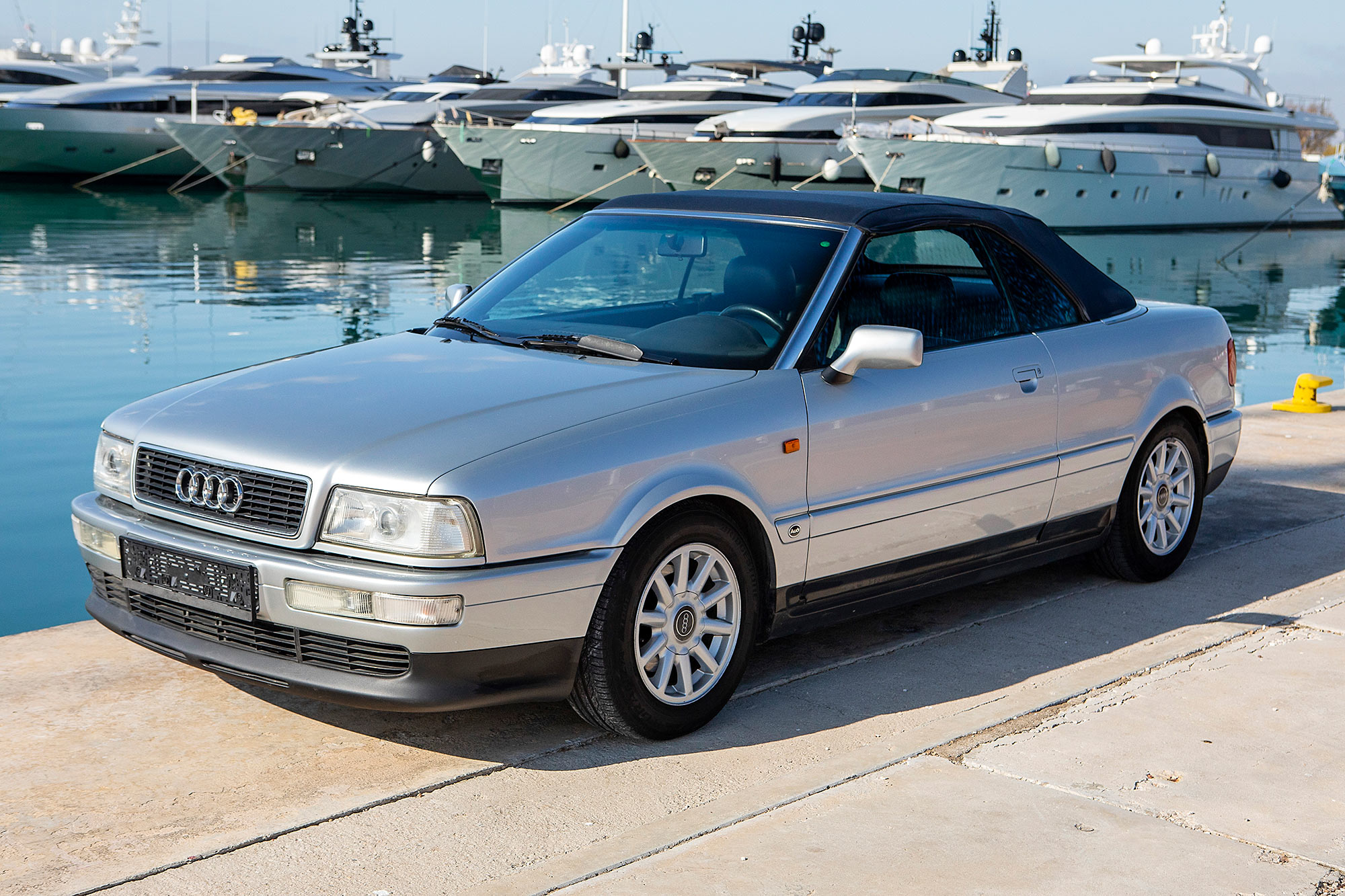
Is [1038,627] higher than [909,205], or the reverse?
[909,205]

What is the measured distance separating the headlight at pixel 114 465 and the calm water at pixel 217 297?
2.11m

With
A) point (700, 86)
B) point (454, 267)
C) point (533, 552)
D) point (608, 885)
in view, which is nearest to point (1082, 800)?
point (608, 885)

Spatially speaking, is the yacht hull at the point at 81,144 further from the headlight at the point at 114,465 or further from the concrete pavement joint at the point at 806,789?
the concrete pavement joint at the point at 806,789

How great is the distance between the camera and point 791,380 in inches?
170

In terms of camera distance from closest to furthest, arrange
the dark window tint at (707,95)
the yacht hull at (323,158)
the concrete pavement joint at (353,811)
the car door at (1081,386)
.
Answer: the concrete pavement joint at (353,811)
the car door at (1081,386)
the dark window tint at (707,95)
the yacht hull at (323,158)

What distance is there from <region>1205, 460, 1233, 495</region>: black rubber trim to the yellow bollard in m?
4.07

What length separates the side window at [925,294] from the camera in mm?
4648

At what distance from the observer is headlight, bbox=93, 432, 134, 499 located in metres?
4.06

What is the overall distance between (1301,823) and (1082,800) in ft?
1.70

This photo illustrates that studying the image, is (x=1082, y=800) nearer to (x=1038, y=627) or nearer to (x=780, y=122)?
(x=1038, y=627)

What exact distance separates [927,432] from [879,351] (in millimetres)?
485

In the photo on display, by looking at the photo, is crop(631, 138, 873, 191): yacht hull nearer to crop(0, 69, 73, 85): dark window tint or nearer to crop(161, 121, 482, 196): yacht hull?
crop(161, 121, 482, 196): yacht hull

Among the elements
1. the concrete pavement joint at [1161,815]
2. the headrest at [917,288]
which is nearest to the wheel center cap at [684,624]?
the concrete pavement joint at [1161,815]

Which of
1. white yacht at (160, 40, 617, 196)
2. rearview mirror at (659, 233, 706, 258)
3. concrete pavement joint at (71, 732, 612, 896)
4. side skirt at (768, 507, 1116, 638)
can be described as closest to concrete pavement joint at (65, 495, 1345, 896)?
concrete pavement joint at (71, 732, 612, 896)
